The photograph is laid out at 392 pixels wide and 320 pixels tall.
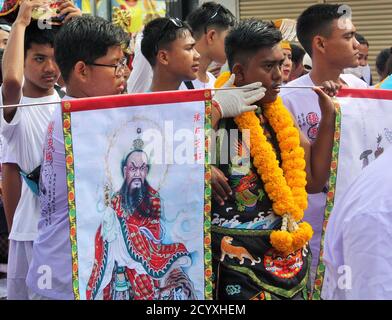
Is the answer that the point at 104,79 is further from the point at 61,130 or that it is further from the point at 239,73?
the point at 239,73

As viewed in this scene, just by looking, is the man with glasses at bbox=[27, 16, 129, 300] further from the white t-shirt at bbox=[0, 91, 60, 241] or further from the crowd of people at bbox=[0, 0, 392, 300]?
the white t-shirt at bbox=[0, 91, 60, 241]

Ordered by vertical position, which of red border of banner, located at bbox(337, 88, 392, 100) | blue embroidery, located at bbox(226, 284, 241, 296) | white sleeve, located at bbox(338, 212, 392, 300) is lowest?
blue embroidery, located at bbox(226, 284, 241, 296)

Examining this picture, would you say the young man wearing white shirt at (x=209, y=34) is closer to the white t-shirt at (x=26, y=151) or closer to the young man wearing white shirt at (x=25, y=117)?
the young man wearing white shirt at (x=25, y=117)

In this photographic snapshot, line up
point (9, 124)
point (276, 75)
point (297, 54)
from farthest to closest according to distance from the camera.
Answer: point (297, 54) → point (9, 124) → point (276, 75)

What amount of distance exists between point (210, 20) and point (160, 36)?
1258 mm

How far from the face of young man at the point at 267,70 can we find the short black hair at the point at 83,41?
1.88 ft

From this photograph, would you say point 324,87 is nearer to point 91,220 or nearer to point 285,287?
point 285,287

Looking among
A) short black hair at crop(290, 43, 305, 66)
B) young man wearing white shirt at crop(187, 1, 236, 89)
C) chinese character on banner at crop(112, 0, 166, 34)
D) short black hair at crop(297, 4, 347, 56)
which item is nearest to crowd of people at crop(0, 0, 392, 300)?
short black hair at crop(297, 4, 347, 56)

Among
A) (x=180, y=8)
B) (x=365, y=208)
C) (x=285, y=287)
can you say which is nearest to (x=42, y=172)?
(x=285, y=287)

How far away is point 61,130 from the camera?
354 centimetres

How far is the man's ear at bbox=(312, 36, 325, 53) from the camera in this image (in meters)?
4.95

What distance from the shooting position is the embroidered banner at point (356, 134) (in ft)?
13.3

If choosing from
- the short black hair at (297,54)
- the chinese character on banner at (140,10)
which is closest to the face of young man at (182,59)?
the short black hair at (297,54)

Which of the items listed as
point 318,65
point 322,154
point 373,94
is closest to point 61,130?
point 322,154
